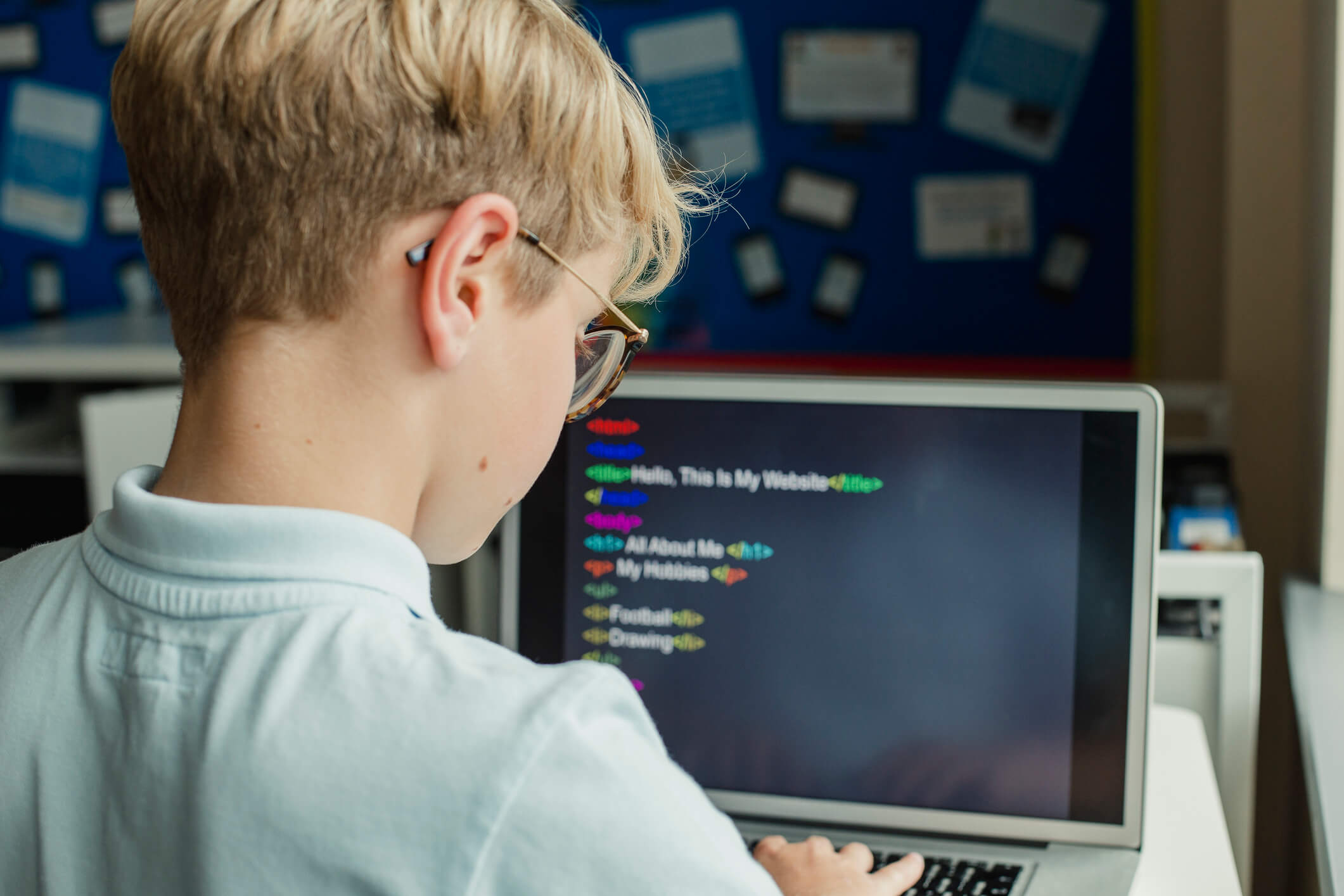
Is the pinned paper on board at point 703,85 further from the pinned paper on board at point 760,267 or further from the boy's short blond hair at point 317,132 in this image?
the boy's short blond hair at point 317,132

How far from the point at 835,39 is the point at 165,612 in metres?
2.20

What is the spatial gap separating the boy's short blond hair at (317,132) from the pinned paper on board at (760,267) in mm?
A: 2030

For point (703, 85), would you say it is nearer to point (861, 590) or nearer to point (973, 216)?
point (973, 216)

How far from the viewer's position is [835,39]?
7.93ft

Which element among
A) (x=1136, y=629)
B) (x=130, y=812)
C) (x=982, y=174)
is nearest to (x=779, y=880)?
(x=1136, y=629)

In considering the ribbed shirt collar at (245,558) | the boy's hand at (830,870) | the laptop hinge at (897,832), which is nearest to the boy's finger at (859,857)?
the boy's hand at (830,870)

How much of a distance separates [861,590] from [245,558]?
493 millimetres

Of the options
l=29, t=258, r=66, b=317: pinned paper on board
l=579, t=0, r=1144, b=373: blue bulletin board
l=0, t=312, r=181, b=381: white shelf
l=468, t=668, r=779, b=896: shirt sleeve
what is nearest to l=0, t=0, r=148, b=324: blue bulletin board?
l=29, t=258, r=66, b=317: pinned paper on board

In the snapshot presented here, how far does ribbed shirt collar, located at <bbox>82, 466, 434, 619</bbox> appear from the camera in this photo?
18.7 inches

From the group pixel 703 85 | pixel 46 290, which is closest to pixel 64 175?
pixel 46 290

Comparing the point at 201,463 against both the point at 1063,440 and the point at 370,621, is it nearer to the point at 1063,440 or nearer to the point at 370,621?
the point at 370,621

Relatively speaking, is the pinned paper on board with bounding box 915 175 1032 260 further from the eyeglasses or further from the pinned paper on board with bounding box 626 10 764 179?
the eyeglasses

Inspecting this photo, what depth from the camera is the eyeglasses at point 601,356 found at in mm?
642

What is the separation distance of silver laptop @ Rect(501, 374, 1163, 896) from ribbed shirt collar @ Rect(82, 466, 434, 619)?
409 mm
